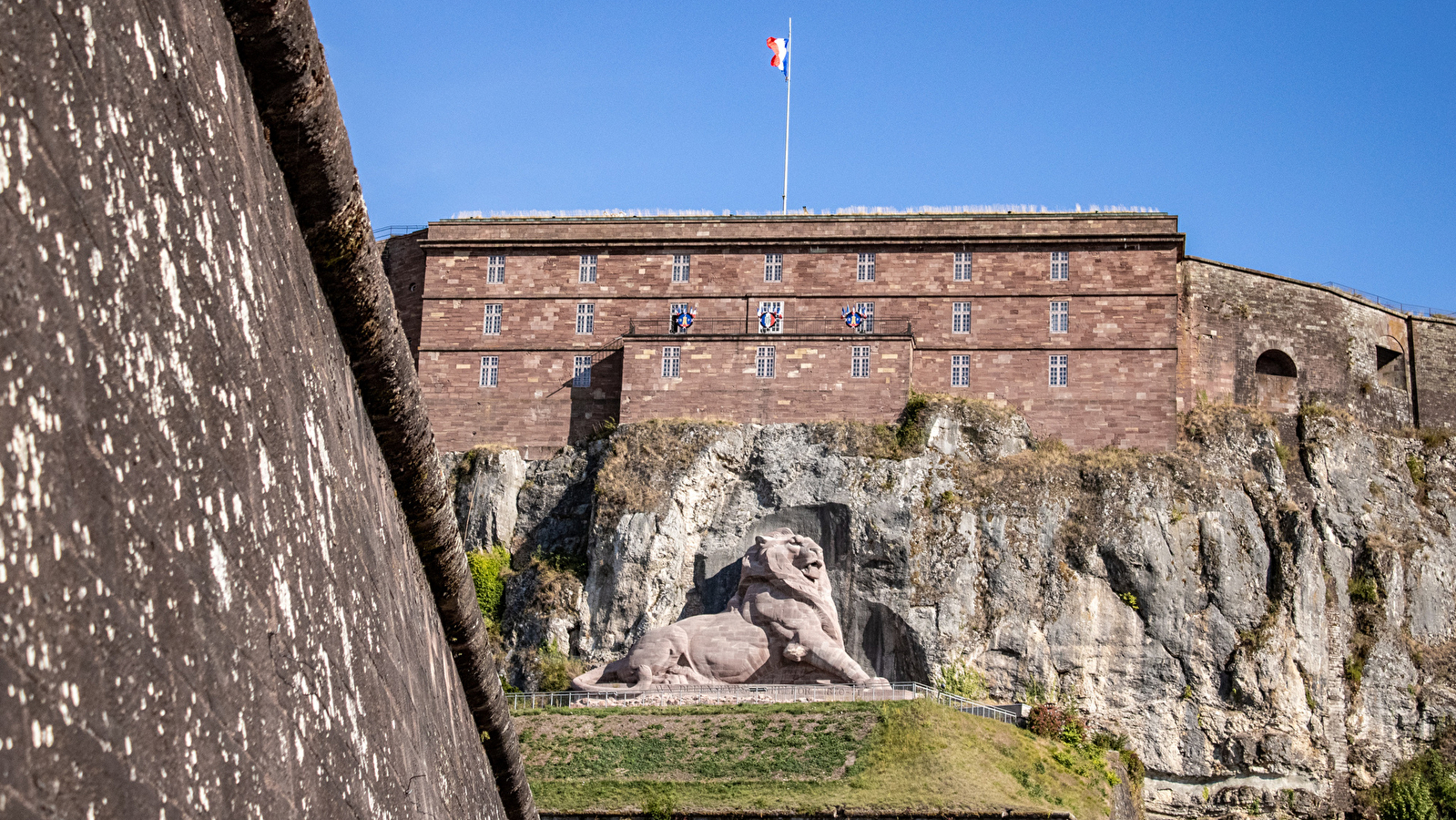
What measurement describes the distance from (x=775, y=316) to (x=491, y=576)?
1221cm

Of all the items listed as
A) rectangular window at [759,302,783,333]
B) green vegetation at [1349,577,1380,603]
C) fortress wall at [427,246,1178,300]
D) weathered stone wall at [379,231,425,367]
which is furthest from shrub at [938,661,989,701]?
weathered stone wall at [379,231,425,367]

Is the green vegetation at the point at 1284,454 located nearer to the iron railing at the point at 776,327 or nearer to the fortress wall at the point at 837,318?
the fortress wall at the point at 837,318

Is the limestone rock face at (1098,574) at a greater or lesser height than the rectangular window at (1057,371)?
lesser

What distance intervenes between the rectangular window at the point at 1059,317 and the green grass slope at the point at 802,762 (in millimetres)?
16567

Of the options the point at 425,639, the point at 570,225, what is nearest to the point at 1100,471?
the point at 570,225

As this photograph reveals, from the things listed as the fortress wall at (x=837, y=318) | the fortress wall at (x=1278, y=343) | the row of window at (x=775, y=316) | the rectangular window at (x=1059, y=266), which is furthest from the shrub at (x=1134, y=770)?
the rectangular window at (x=1059, y=266)

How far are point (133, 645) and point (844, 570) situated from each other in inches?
1771

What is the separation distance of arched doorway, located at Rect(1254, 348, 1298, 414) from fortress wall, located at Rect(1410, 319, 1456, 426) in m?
5.44

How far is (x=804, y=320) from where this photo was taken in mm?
53531

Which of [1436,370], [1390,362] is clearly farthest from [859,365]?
[1436,370]

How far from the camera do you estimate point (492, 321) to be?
180ft

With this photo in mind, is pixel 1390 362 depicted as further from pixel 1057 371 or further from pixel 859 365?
pixel 859 365

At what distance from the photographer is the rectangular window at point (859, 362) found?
51.2 metres

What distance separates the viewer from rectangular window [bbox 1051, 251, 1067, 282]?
5316 centimetres
